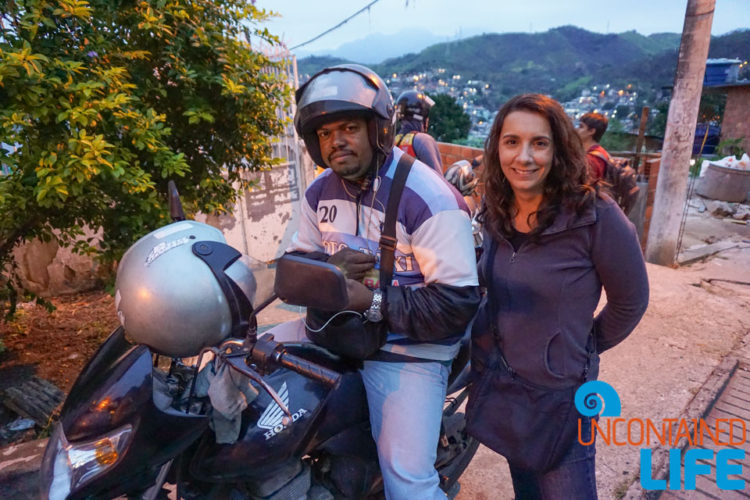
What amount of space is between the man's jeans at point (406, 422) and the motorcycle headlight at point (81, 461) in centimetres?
87

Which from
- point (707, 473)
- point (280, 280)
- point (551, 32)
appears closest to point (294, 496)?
point (280, 280)

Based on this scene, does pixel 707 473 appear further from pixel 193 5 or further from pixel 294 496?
pixel 193 5

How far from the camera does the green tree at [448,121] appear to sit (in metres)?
19.3

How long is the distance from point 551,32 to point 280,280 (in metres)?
78.4

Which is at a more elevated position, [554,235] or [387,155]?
[387,155]

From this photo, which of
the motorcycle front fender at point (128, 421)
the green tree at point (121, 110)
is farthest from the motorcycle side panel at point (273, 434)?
the green tree at point (121, 110)

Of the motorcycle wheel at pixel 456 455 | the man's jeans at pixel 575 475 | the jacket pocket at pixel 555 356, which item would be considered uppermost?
the jacket pocket at pixel 555 356

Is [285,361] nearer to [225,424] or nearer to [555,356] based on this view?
[225,424]

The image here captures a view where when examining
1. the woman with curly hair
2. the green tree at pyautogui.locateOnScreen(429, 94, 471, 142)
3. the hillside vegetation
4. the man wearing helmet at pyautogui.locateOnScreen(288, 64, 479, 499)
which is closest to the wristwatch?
the man wearing helmet at pyautogui.locateOnScreen(288, 64, 479, 499)

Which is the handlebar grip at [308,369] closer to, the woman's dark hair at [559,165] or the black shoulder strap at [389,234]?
the black shoulder strap at [389,234]

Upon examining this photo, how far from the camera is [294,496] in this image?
162cm

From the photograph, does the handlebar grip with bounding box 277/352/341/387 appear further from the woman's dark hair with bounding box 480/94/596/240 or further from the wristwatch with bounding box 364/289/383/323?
the woman's dark hair with bounding box 480/94/596/240

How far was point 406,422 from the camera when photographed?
1687mm

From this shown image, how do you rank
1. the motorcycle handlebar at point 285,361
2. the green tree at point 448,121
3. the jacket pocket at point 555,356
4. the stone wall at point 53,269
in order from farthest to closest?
the green tree at point 448,121
the stone wall at point 53,269
the jacket pocket at point 555,356
the motorcycle handlebar at point 285,361
